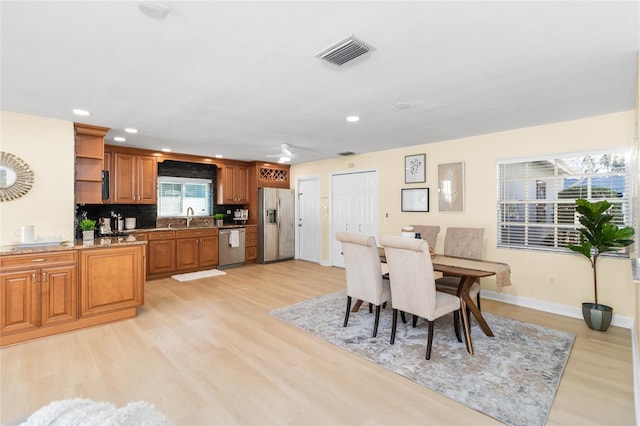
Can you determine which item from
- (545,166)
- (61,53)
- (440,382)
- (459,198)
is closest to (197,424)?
(440,382)

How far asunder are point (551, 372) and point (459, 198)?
8.71 feet

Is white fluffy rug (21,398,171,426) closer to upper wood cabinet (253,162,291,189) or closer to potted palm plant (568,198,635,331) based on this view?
potted palm plant (568,198,635,331)

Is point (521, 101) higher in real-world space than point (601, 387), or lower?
higher

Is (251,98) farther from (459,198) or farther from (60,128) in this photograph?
(459,198)

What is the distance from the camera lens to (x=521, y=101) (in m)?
3.00

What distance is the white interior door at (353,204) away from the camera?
588 centimetres

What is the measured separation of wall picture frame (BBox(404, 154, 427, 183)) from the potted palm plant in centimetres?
216

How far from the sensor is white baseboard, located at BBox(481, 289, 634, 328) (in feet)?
10.9

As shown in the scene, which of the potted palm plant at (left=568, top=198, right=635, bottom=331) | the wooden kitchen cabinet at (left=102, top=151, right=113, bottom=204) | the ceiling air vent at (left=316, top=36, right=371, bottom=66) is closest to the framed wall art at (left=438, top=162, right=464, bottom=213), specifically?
the potted palm plant at (left=568, top=198, right=635, bottom=331)

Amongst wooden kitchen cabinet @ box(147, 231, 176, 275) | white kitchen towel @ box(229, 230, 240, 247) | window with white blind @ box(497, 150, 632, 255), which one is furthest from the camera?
white kitchen towel @ box(229, 230, 240, 247)

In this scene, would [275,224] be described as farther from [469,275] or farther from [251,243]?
[469,275]

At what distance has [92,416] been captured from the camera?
971mm

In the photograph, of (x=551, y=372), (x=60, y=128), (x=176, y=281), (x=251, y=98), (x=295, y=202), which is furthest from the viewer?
(x=295, y=202)

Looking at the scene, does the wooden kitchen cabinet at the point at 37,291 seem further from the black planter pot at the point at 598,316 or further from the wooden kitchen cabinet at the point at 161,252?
the black planter pot at the point at 598,316
